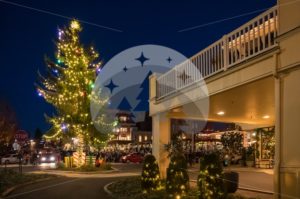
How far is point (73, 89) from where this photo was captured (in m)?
34.9

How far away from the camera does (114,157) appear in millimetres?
55906

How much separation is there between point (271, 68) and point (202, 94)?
15.0 feet

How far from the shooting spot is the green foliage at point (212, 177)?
11.9 metres

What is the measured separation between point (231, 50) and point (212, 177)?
401 centimetres

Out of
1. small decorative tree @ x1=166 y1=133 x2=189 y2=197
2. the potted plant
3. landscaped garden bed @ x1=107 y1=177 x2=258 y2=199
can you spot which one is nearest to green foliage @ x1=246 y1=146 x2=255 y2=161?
the potted plant

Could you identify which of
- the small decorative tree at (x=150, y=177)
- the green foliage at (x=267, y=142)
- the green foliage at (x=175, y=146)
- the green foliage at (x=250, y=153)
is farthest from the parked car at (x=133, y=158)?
the small decorative tree at (x=150, y=177)

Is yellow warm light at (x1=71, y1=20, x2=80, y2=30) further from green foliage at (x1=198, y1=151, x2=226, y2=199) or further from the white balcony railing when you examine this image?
green foliage at (x1=198, y1=151, x2=226, y2=199)

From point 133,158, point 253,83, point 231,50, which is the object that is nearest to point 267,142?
point 231,50

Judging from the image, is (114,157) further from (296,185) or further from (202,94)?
(296,185)

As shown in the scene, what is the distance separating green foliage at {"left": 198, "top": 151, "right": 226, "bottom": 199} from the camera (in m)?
11.9

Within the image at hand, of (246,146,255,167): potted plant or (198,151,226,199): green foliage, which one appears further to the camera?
(246,146,255,167): potted plant

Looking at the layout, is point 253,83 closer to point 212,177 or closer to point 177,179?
point 212,177

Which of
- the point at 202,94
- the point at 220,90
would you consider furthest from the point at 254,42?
the point at 202,94

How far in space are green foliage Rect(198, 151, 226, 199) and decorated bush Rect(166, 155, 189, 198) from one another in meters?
1.31
